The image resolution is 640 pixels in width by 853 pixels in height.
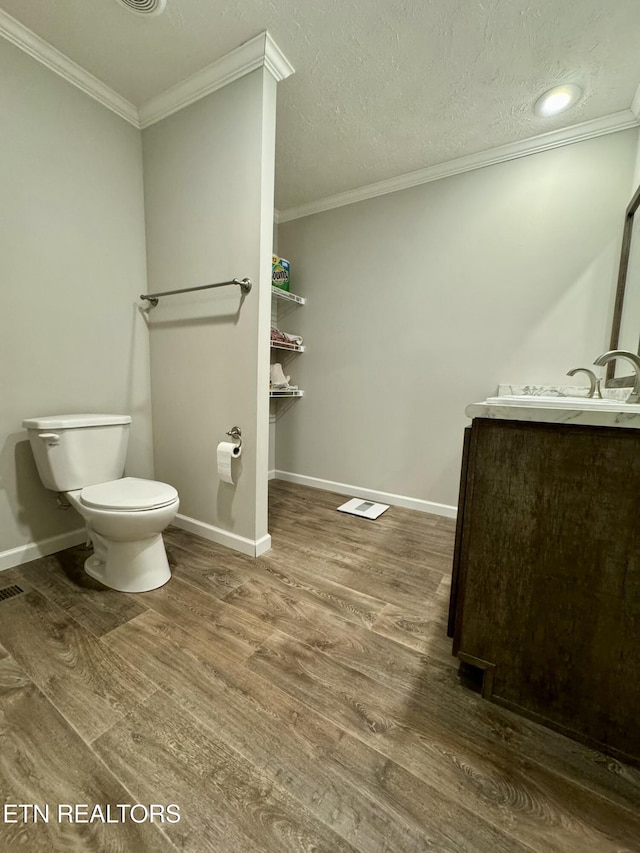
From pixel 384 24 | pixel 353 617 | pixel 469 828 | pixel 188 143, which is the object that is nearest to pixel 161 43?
pixel 188 143

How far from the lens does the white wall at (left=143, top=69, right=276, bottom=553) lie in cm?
151

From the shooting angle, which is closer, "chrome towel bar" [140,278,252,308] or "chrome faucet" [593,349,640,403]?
"chrome faucet" [593,349,640,403]

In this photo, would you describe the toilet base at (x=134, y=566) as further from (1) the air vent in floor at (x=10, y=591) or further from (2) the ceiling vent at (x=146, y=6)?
(2) the ceiling vent at (x=146, y=6)

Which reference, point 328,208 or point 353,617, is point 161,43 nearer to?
point 328,208

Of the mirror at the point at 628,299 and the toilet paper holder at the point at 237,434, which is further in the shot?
the toilet paper holder at the point at 237,434

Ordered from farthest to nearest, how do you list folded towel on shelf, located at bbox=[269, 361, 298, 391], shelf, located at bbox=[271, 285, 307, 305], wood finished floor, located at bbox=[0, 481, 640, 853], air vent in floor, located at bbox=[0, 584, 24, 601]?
folded towel on shelf, located at bbox=[269, 361, 298, 391]
shelf, located at bbox=[271, 285, 307, 305]
air vent in floor, located at bbox=[0, 584, 24, 601]
wood finished floor, located at bbox=[0, 481, 640, 853]

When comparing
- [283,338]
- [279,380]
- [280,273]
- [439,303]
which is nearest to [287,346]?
[283,338]

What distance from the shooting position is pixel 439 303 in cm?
220

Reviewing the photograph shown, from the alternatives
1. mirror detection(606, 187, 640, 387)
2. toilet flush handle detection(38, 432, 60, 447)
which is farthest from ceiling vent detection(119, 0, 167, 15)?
mirror detection(606, 187, 640, 387)

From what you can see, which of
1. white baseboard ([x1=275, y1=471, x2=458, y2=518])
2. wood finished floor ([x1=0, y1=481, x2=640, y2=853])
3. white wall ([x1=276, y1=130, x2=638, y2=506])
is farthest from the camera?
white baseboard ([x1=275, y1=471, x2=458, y2=518])

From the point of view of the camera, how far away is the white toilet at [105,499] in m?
1.29

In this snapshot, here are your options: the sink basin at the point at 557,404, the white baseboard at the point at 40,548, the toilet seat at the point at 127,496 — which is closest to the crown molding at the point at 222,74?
the sink basin at the point at 557,404

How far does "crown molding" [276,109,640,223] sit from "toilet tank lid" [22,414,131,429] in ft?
7.12

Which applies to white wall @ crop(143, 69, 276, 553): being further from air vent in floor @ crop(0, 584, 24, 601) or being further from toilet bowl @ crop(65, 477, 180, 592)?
air vent in floor @ crop(0, 584, 24, 601)
